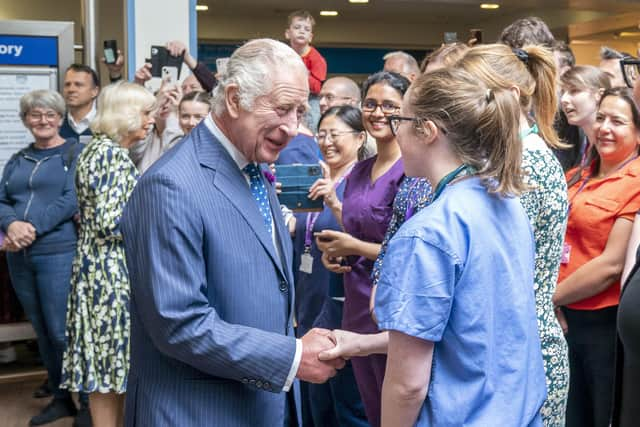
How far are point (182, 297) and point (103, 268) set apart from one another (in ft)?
6.85

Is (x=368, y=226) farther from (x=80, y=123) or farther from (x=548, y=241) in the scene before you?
(x=80, y=123)

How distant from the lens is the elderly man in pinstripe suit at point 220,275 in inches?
62.8

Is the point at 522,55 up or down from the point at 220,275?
up

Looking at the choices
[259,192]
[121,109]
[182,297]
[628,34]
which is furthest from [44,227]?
[628,34]

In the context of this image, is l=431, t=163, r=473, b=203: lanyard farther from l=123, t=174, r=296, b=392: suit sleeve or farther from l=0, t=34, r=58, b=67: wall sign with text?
l=0, t=34, r=58, b=67: wall sign with text

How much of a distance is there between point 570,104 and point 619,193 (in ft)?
2.08

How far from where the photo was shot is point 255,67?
5.72 feet

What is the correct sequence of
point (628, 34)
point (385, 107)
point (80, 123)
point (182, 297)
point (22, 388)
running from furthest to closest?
point (628, 34)
point (80, 123)
point (22, 388)
point (385, 107)
point (182, 297)

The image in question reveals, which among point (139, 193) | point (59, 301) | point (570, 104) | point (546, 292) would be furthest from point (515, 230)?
point (59, 301)

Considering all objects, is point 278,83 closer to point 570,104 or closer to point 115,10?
point 570,104

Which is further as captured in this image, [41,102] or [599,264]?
[41,102]

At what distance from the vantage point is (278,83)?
5.72 feet

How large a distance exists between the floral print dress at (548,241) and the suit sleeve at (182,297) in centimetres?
77

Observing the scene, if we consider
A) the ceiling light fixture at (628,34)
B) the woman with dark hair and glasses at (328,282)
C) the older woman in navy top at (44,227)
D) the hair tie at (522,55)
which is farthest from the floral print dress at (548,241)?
the ceiling light fixture at (628,34)
